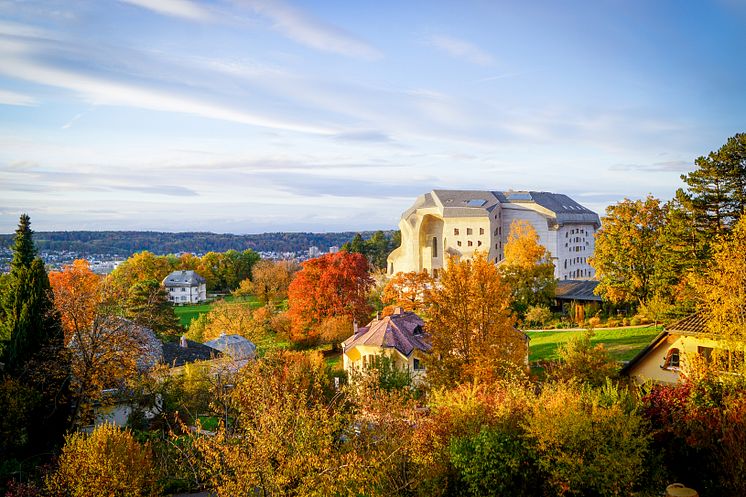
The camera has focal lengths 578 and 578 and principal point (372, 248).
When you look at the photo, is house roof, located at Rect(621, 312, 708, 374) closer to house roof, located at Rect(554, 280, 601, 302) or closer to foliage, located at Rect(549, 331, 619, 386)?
foliage, located at Rect(549, 331, 619, 386)

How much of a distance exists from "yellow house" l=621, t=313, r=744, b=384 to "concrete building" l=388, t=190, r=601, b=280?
43732 millimetres

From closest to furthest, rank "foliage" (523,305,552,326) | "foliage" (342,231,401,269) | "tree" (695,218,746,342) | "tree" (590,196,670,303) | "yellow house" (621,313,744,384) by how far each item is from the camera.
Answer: "tree" (695,218,746,342) < "yellow house" (621,313,744,384) < "tree" (590,196,670,303) < "foliage" (523,305,552,326) < "foliage" (342,231,401,269)

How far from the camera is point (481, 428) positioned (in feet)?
40.0

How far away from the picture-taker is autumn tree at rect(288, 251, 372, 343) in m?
39.0

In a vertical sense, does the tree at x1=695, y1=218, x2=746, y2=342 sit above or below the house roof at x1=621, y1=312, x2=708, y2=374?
above

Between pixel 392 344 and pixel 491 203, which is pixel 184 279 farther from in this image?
pixel 392 344

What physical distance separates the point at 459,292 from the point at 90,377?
11.7 meters

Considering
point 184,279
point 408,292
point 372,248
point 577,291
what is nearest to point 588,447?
point 408,292

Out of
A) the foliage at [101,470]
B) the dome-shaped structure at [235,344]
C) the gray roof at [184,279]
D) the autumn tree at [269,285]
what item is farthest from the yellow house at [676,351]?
the gray roof at [184,279]

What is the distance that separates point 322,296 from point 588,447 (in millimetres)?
28733

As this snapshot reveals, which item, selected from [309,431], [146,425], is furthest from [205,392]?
[309,431]

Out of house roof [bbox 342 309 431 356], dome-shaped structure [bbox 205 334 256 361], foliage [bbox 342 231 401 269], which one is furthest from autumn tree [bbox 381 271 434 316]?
foliage [bbox 342 231 401 269]

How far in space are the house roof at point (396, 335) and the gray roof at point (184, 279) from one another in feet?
192

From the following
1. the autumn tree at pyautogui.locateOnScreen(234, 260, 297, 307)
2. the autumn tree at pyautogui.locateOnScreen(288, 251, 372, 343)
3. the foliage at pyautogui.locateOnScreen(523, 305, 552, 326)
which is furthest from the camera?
the autumn tree at pyautogui.locateOnScreen(234, 260, 297, 307)
